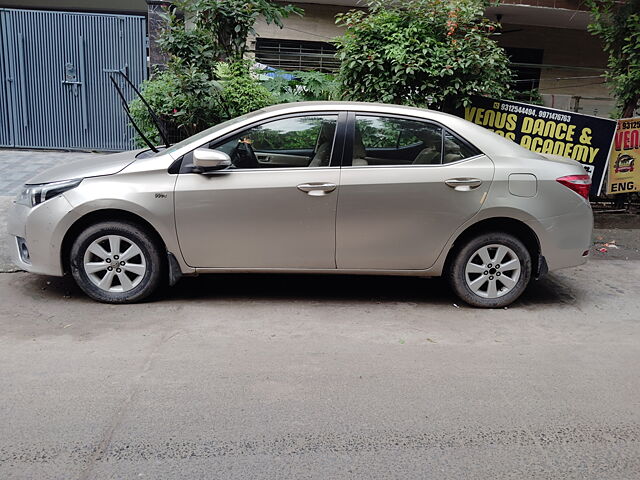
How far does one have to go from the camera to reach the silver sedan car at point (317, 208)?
5305 mm

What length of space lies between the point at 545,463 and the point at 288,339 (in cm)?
214

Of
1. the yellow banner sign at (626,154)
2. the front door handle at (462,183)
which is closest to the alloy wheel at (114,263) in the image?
the front door handle at (462,183)

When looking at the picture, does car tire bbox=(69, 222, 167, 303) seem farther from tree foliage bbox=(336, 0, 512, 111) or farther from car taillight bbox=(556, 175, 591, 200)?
tree foliage bbox=(336, 0, 512, 111)

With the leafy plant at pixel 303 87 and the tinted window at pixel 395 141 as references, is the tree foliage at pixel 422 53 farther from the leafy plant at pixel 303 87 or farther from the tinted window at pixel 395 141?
the tinted window at pixel 395 141

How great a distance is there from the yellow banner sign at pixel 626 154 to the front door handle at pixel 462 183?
392 cm

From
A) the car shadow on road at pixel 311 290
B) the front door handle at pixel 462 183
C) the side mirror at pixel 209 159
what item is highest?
the side mirror at pixel 209 159

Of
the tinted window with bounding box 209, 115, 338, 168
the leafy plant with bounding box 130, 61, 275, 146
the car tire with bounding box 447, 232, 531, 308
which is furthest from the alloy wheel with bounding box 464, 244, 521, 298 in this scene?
the leafy plant with bounding box 130, 61, 275, 146

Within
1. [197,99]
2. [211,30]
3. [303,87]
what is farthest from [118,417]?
[303,87]

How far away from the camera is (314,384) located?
4105 millimetres

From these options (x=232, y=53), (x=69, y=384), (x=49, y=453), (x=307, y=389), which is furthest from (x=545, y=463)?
(x=232, y=53)

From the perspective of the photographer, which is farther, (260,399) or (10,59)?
(10,59)

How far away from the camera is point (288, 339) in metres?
4.85

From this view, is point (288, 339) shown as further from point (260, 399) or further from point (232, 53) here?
point (232, 53)

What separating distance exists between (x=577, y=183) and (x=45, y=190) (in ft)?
14.9
